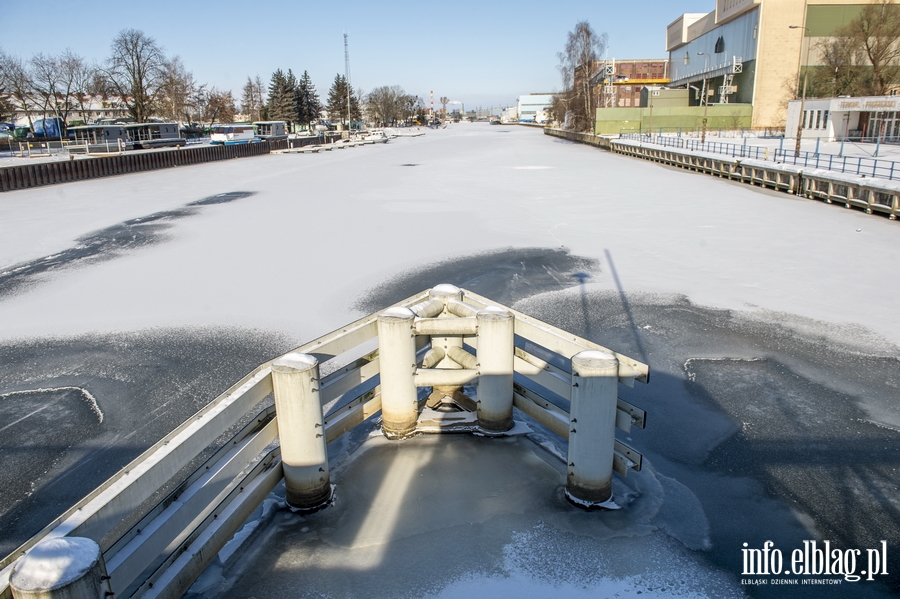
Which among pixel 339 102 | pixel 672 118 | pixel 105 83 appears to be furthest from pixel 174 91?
pixel 672 118

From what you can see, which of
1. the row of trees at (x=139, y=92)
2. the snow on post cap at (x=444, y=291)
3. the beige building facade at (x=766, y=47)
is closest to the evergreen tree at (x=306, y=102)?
the row of trees at (x=139, y=92)

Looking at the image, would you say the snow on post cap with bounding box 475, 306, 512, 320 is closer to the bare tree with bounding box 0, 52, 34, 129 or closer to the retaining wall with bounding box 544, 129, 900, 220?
the retaining wall with bounding box 544, 129, 900, 220

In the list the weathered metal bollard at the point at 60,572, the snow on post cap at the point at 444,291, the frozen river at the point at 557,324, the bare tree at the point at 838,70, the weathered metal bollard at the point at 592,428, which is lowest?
the frozen river at the point at 557,324

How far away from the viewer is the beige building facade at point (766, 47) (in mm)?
61906

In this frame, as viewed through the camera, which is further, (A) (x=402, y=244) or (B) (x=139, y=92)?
(B) (x=139, y=92)

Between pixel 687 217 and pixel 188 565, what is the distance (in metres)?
17.9

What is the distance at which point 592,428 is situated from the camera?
13.9 ft

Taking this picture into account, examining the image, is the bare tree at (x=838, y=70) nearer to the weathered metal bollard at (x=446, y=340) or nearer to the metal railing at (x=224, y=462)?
the weathered metal bollard at (x=446, y=340)

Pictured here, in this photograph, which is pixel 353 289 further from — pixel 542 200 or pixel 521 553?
pixel 542 200

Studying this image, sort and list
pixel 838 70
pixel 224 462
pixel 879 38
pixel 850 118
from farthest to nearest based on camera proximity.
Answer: pixel 838 70 < pixel 879 38 < pixel 850 118 < pixel 224 462

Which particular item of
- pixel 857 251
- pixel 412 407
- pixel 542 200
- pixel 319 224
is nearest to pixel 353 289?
pixel 412 407

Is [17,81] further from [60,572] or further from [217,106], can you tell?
[60,572]

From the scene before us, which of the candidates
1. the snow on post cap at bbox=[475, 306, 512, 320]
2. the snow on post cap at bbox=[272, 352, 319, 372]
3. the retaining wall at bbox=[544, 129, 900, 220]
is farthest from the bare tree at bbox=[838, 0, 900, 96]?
the snow on post cap at bbox=[272, 352, 319, 372]

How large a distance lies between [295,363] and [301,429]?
18.4 inches
